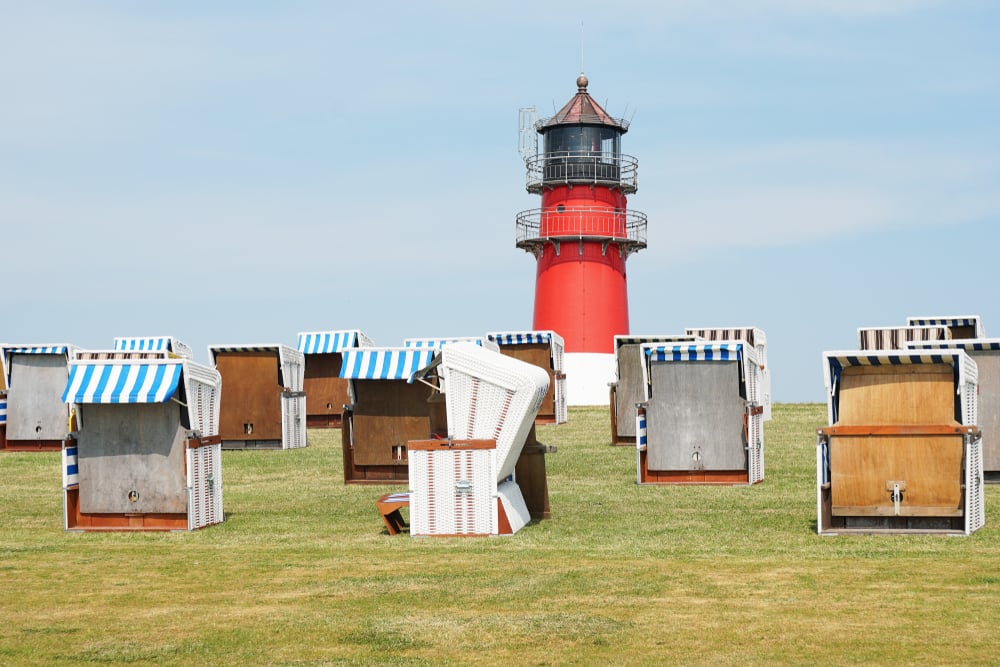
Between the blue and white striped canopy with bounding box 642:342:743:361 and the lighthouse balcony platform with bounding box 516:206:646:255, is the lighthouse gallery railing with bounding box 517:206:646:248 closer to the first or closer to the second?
the lighthouse balcony platform with bounding box 516:206:646:255

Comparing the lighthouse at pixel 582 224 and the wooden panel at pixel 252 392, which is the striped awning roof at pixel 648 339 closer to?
the wooden panel at pixel 252 392

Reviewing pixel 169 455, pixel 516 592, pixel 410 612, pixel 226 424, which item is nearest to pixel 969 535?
pixel 516 592

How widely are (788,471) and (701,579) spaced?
1139cm

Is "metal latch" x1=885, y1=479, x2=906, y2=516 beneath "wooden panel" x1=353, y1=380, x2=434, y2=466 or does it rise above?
beneath

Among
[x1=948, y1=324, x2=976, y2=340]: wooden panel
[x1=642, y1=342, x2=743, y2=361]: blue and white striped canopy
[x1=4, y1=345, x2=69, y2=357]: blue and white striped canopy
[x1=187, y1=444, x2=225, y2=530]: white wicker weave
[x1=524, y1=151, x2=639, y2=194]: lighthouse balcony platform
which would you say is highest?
[x1=524, y1=151, x2=639, y2=194]: lighthouse balcony platform

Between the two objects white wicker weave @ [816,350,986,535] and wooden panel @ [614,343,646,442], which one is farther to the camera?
wooden panel @ [614,343,646,442]

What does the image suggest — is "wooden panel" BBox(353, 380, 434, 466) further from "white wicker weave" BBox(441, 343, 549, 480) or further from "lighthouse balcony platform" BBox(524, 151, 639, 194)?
"lighthouse balcony platform" BBox(524, 151, 639, 194)

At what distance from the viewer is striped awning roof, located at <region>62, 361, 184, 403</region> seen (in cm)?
1711

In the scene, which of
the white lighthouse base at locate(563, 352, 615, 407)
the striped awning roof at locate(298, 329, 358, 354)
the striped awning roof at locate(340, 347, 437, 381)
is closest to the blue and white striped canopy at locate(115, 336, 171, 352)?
the striped awning roof at locate(298, 329, 358, 354)

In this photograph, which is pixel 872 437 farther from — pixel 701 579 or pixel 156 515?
pixel 156 515

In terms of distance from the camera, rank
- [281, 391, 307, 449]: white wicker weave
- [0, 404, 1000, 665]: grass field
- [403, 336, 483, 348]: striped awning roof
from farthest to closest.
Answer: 1. [281, 391, 307, 449]: white wicker weave
2. [403, 336, 483, 348]: striped awning roof
3. [0, 404, 1000, 665]: grass field

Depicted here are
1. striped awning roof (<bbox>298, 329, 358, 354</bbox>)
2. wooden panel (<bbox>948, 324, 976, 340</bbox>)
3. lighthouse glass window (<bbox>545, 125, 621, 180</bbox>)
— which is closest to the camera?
wooden panel (<bbox>948, 324, 976, 340</bbox>)

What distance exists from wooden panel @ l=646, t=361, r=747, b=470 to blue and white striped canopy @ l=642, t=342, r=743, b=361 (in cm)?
10

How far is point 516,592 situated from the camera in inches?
482
